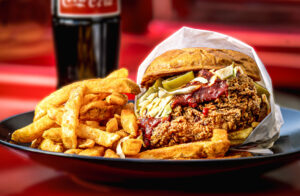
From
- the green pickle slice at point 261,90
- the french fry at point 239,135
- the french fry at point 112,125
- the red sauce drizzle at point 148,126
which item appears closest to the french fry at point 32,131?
the french fry at point 112,125

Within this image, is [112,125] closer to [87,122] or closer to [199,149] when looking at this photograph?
[87,122]

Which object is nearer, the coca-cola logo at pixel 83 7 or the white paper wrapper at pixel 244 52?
the white paper wrapper at pixel 244 52

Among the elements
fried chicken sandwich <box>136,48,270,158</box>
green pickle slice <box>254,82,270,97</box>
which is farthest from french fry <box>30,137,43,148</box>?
green pickle slice <box>254,82,270,97</box>

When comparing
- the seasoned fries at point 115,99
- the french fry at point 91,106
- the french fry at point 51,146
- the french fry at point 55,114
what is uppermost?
the seasoned fries at point 115,99

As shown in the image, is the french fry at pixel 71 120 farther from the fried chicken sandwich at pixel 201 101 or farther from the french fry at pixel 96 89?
the fried chicken sandwich at pixel 201 101

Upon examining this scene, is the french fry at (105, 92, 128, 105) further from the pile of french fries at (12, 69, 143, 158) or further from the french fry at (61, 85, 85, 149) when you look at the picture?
the french fry at (61, 85, 85, 149)

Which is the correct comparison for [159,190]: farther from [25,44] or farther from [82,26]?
[25,44]
